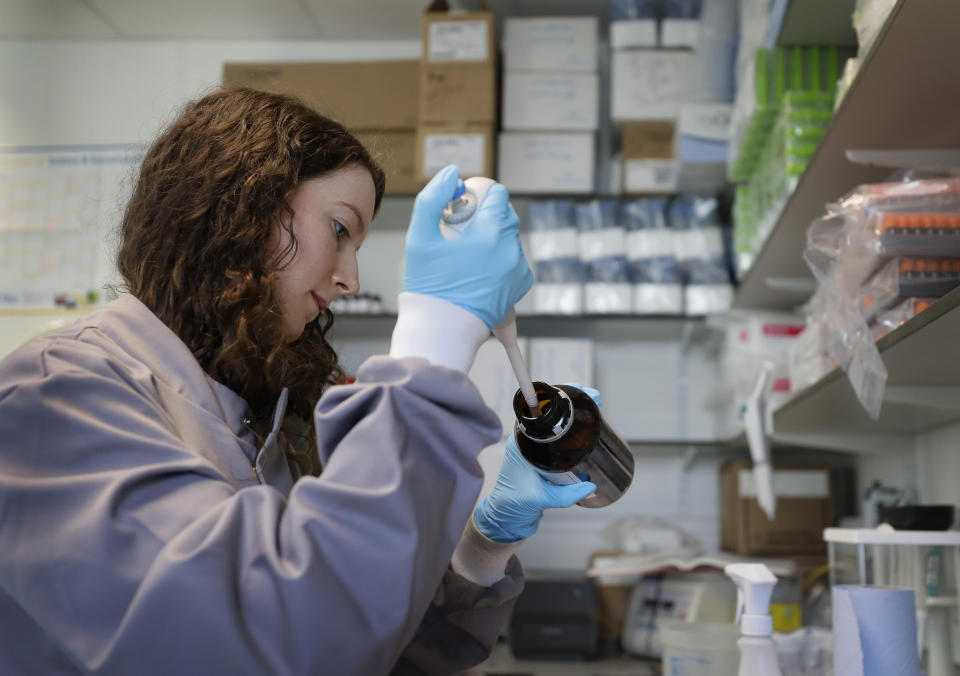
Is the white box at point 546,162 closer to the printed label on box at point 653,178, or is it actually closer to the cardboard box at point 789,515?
the printed label on box at point 653,178

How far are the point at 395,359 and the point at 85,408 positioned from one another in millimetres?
270

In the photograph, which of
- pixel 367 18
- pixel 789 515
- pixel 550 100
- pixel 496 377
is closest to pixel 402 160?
pixel 550 100

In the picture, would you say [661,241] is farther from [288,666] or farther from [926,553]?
[288,666]

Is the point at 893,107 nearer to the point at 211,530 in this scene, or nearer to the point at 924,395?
the point at 924,395

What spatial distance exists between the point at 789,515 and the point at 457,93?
1671 millimetres

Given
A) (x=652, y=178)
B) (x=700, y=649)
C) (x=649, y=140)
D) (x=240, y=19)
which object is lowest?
(x=700, y=649)

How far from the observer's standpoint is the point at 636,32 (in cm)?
292

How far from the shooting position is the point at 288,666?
688mm

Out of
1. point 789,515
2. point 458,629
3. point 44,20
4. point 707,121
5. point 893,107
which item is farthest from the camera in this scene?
point 707,121

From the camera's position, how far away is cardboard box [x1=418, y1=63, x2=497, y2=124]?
290cm

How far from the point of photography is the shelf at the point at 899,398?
1.11m

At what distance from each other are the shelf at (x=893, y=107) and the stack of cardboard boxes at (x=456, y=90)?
1.21 metres

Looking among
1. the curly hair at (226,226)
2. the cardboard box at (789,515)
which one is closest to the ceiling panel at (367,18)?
the cardboard box at (789,515)

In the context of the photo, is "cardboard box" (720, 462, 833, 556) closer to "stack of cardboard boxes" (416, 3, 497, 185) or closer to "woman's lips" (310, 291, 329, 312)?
"stack of cardboard boxes" (416, 3, 497, 185)
